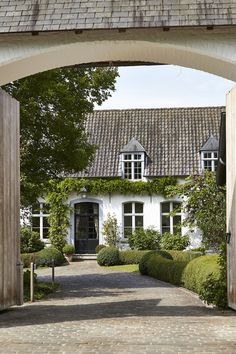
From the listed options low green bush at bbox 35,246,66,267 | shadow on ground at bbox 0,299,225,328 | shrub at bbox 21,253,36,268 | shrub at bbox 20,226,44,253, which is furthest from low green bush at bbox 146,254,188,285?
shrub at bbox 20,226,44,253

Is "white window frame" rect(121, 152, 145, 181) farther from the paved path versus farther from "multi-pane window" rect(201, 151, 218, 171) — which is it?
the paved path

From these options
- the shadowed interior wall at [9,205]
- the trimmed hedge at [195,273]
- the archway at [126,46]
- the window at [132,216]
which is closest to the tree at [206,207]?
the trimmed hedge at [195,273]

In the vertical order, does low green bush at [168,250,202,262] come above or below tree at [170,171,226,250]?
below

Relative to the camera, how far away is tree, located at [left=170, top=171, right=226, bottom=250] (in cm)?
2453

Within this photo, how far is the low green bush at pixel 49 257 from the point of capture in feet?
93.1

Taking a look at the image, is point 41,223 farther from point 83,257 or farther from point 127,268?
point 127,268

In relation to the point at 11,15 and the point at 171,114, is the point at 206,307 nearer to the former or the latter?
the point at 11,15

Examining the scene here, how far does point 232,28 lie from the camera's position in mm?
9617

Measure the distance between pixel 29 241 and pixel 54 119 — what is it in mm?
14623

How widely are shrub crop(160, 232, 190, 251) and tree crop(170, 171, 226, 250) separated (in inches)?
60.9

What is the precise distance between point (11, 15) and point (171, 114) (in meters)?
25.5

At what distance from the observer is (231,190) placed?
11477 mm

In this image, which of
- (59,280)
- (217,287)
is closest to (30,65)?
(217,287)

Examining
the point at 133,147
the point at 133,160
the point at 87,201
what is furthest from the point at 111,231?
the point at 133,147
